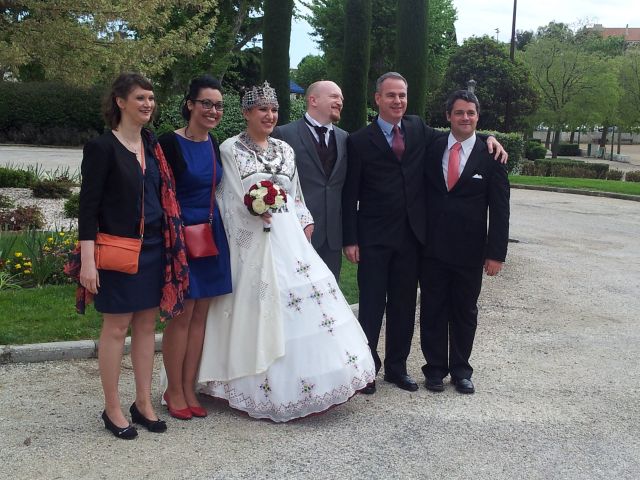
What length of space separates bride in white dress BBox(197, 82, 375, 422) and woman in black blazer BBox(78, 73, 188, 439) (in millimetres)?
466

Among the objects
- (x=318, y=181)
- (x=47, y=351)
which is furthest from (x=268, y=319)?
(x=47, y=351)

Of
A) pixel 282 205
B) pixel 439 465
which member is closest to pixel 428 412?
pixel 439 465

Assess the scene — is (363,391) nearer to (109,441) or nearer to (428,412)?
(428,412)

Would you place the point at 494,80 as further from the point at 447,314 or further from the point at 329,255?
the point at 329,255

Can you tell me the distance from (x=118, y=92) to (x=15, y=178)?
1326 centimetres

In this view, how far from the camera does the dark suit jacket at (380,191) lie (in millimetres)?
5012

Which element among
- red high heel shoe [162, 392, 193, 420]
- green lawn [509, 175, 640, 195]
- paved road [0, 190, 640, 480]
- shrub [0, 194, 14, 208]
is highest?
green lawn [509, 175, 640, 195]

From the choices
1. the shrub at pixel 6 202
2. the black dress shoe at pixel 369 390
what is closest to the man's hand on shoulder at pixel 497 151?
the black dress shoe at pixel 369 390

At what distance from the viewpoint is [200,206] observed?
4.31m

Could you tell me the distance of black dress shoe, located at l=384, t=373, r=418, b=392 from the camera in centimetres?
516

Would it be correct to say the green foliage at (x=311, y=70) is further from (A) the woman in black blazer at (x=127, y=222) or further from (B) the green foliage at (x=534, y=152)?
(A) the woman in black blazer at (x=127, y=222)

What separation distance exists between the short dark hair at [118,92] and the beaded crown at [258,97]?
0.69 m

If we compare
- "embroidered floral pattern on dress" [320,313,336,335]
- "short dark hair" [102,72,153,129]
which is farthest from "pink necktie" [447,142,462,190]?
"short dark hair" [102,72,153,129]

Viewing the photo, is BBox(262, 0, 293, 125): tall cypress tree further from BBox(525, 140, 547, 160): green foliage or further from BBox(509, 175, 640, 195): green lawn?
→ BBox(525, 140, 547, 160): green foliage
